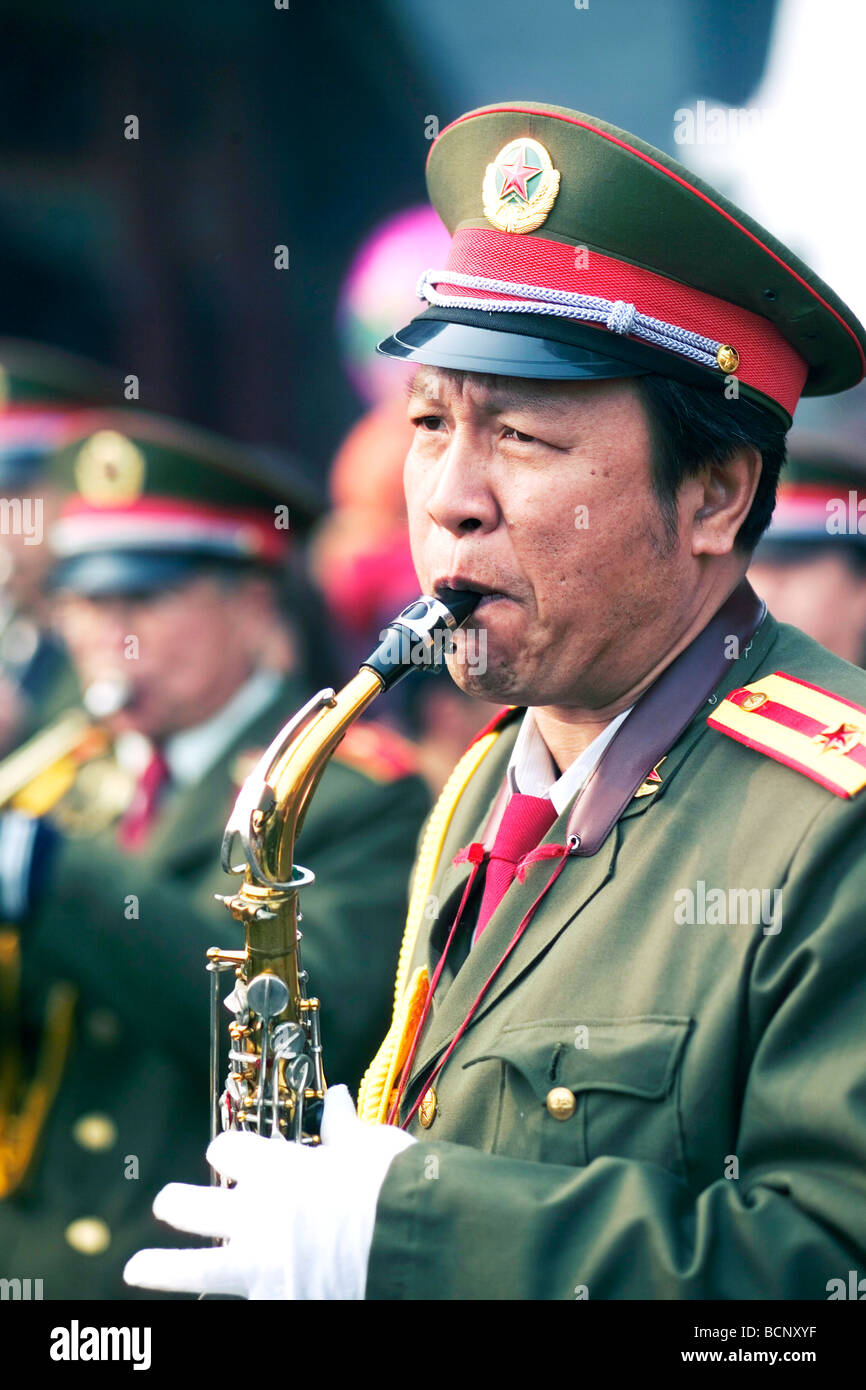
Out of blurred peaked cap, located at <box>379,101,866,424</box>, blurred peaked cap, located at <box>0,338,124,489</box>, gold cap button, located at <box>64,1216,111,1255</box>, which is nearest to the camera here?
blurred peaked cap, located at <box>379,101,866,424</box>

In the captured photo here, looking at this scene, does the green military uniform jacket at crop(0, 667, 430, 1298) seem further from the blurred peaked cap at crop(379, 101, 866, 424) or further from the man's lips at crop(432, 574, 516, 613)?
the blurred peaked cap at crop(379, 101, 866, 424)

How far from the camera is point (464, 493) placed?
7.66 ft

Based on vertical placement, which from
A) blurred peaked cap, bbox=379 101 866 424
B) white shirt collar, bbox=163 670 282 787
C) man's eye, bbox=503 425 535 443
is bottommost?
white shirt collar, bbox=163 670 282 787

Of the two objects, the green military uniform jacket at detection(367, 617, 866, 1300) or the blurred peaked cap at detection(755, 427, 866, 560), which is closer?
the green military uniform jacket at detection(367, 617, 866, 1300)

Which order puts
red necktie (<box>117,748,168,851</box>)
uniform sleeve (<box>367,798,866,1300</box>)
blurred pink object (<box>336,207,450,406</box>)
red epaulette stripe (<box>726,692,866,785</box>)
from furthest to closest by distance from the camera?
blurred pink object (<box>336,207,450,406</box>), red necktie (<box>117,748,168,851</box>), red epaulette stripe (<box>726,692,866,785</box>), uniform sleeve (<box>367,798,866,1300</box>)

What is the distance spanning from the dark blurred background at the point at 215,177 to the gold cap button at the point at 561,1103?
→ 593cm

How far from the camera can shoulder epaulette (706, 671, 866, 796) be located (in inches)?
85.8

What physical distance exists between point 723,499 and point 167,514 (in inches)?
135

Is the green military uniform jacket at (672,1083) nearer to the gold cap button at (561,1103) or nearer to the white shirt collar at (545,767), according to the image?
the gold cap button at (561,1103)

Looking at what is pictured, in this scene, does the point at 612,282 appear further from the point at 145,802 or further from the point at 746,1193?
the point at 145,802

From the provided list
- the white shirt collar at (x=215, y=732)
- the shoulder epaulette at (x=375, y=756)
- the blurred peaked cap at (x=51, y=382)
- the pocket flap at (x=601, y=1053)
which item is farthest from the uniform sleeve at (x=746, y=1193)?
the blurred peaked cap at (x=51, y=382)

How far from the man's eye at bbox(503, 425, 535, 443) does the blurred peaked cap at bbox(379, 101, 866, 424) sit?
0.10 metres

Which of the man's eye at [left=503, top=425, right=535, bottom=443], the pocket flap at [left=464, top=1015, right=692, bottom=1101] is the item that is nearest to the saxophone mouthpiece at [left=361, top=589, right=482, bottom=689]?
the man's eye at [left=503, top=425, right=535, bottom=443]

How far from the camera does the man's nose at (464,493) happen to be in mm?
2334
